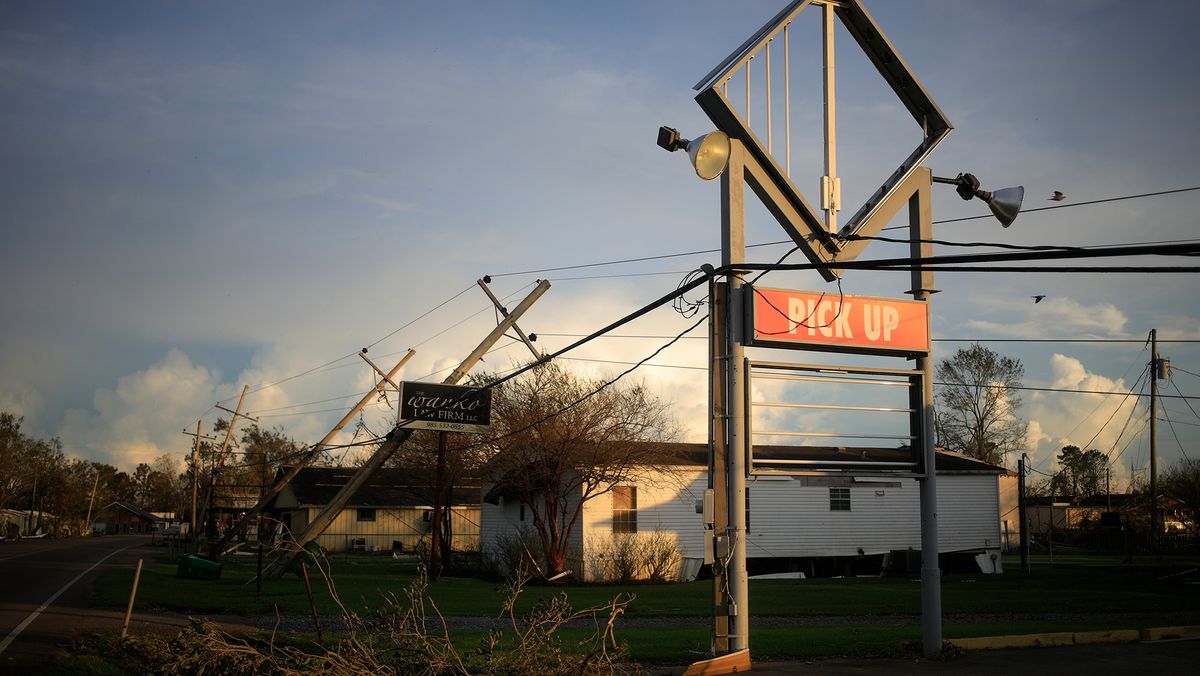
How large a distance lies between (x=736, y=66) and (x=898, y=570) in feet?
85.8

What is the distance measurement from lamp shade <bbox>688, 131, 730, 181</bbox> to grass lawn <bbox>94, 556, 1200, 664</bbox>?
636cm

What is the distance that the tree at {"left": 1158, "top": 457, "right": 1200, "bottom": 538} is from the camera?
4525 centimetres

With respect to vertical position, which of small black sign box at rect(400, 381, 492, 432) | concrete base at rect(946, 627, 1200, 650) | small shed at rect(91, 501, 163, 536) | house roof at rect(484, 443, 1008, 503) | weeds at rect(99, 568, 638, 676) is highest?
small black sign box at rect(400, 381, 492, 432)

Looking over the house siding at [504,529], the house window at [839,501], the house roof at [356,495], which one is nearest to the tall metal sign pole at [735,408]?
the house siding at [504,529]

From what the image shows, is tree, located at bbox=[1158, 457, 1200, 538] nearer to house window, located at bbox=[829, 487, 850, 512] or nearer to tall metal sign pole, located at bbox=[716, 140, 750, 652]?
house window, located at bbox=[829, 487, 850, 512]

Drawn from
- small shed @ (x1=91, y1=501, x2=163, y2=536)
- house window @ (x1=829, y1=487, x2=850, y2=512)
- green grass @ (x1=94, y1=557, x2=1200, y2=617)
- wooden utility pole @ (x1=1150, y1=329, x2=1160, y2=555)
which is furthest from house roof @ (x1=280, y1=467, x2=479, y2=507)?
small shed @ (x1=91, y1=501, x2=163, y2=536)

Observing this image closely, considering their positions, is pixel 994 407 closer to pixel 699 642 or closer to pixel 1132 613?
pixel 1132 613

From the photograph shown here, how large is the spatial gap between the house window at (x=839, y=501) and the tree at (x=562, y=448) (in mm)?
7266

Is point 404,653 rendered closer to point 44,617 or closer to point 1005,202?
point 1005,202

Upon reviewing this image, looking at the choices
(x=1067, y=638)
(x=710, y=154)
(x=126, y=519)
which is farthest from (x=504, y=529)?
(x=126, y=519)

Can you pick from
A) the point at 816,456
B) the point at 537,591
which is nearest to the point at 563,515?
the point at 537,591

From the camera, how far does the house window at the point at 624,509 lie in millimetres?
31156

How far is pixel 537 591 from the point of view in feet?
84.3

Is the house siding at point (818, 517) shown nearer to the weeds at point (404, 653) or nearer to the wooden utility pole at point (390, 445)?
the wooden utility pole at point (390, 445)
